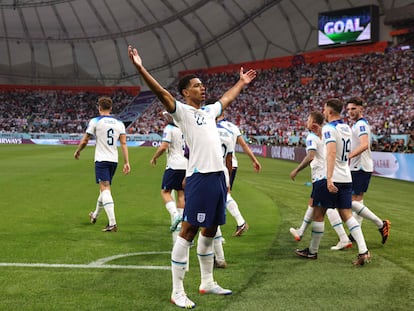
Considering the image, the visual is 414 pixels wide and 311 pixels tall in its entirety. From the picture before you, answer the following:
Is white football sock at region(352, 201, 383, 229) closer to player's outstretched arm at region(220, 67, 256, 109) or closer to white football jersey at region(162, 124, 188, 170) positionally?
white football jersey at region(162, 124, 188, 170)

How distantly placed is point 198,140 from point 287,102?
49.1 m

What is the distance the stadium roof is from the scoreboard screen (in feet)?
9.04

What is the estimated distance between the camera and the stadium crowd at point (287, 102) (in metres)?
38.0

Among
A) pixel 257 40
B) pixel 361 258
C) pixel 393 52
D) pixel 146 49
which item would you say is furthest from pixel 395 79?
pixel 361 258

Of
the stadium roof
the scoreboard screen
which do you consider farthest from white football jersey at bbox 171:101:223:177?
the stadium roof

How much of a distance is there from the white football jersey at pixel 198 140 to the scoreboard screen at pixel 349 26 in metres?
45.5

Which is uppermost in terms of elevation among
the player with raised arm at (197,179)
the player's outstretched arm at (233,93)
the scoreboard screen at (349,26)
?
the scoreboard screen at (349,26)

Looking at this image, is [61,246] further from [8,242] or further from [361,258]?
[361,258]

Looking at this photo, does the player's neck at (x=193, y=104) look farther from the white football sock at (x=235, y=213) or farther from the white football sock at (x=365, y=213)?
the white football sock at (x=365, y=213)

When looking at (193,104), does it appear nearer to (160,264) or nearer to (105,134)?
(160,264)

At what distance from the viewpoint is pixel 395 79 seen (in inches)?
1681

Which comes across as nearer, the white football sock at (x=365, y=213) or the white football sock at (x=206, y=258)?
the white football sock at (x=206, y=258)

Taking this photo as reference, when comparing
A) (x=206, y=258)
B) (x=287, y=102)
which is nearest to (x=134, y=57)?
(x=206, y=258)

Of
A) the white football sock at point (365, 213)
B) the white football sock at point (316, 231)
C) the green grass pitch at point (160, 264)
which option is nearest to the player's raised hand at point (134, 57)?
the green grass pitch at point (160, 264)
